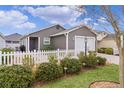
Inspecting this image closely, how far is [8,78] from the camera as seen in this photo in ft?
11.5

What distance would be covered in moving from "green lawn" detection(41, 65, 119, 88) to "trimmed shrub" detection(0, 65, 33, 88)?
0.58 meters

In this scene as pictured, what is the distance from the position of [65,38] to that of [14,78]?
4.26 metres

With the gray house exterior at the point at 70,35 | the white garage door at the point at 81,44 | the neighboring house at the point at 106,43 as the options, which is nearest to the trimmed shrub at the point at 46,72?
the neighboring house at the point at 106,43

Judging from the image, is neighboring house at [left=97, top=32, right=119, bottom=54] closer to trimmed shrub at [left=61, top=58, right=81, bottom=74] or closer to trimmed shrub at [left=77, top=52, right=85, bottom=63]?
trimmed shrub at [left=77, top=52, right=85, bottom=63]

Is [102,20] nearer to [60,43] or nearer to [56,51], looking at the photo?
[56,51]

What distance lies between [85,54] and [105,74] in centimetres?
127

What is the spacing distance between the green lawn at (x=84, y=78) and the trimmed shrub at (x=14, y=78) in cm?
58

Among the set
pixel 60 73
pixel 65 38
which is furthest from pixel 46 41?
pixel 60 73

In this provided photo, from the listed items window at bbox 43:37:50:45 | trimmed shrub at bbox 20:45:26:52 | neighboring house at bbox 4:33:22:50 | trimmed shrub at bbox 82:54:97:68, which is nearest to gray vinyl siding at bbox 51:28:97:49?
window at bbox 43:37:50:45

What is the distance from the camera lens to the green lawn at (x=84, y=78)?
3956 millimetres

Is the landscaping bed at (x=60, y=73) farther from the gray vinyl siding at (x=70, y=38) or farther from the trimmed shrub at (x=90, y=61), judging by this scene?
the gray vinyl siding at (x=70, y=38)

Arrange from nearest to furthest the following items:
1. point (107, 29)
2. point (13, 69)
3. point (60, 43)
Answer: point (13, 69) < point (107, 29) < point (60, 43)
